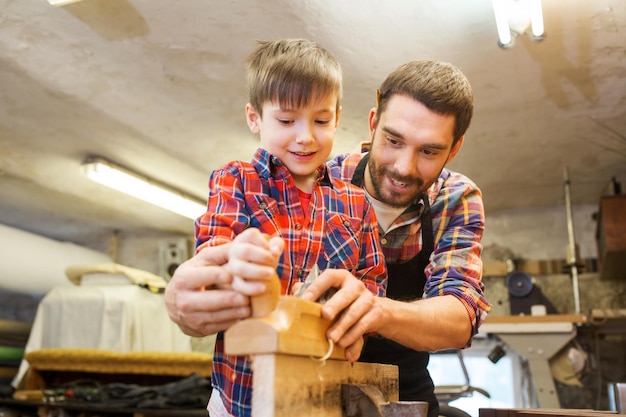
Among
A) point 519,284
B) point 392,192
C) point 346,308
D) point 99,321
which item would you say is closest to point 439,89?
point 392,192

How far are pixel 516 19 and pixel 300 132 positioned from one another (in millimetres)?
2064

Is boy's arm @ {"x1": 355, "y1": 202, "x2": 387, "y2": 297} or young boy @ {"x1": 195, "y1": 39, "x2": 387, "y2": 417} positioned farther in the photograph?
boy's arm @ {"x1": 355, "y1": 202, "x2": 387, "y2": 297}

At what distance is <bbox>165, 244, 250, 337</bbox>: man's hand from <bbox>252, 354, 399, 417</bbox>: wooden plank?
9cm

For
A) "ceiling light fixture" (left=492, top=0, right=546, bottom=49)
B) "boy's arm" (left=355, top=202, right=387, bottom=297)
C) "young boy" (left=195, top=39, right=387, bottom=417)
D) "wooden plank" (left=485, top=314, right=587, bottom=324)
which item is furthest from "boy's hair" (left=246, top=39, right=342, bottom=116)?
"wooden plank" (left=485, top=314, right=587, bottom=324)

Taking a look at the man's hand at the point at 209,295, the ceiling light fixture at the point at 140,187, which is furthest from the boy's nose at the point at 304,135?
the ceiling light fixture at the point at 140,187

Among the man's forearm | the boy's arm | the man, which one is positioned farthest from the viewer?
the man

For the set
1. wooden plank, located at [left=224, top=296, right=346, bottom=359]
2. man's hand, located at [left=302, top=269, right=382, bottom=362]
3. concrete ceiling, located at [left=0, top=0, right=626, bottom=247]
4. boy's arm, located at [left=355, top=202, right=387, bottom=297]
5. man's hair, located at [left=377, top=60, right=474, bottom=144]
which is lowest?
wooden plank, located at [left=224, top=296, right=346, bottom=359]

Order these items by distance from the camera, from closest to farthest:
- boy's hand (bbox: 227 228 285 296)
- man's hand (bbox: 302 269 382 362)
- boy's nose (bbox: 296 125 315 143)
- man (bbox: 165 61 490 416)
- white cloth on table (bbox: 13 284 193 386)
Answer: boy's hand (bbox: 227 228 285 296)
man's hand (bbox: 302 269 382 362)
boy's nose (bbox: 296 125 315 143)
man (bbox: 165 61 490 416)
white cloth on table (bbox: 13 284 193 386)

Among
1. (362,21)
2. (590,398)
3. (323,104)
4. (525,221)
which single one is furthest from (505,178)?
(323,104)

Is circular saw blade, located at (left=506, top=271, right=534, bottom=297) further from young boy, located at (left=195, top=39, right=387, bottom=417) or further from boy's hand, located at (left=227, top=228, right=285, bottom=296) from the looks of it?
boy's hand, located at (left=227, top=228, right=285, bottom=296)

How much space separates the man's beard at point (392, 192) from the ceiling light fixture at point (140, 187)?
12.7 feet

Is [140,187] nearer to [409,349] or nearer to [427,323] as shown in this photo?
[409,349]

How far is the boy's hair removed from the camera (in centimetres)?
128

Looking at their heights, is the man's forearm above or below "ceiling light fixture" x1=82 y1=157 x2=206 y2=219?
below
